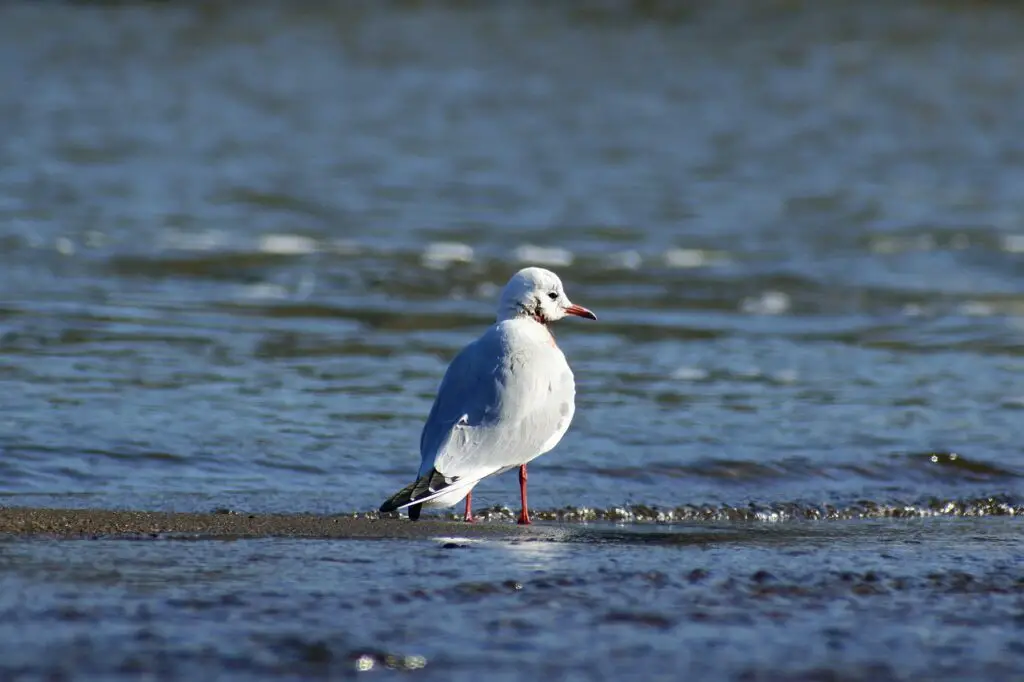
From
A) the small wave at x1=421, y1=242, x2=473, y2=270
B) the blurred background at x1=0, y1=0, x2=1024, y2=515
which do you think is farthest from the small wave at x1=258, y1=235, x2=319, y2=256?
the small wave at x1=421, y1=242, x2=473, y2=270

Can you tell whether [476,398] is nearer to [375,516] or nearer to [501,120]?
[375,516]

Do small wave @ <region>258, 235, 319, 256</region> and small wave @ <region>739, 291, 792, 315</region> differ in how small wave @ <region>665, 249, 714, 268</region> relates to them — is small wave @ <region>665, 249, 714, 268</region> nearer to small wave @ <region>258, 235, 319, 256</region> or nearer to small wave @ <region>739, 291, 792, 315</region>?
small wave @ <region>739, 291, 792, 315</region>

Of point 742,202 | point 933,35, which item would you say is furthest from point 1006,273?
point 933,35

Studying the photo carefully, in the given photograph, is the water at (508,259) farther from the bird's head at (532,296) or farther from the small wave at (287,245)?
the bird's head at (532,296)

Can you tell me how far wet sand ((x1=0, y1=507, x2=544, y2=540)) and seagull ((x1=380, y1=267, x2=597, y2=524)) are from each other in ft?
0.48

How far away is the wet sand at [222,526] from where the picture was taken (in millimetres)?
5941

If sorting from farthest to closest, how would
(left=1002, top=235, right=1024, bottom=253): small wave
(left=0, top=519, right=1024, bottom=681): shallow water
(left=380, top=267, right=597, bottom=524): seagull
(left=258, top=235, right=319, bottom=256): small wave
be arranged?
(left=1002, top=235, right=1024, bottom=253): small wave, (left=258, top=235, right=319, bottom=256): small wave, (left=380, top=267, right=597, bottom=524): seagull, (left=0, top=519, right=1024, bottom=681): shallow water

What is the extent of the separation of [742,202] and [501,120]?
5.78 metres

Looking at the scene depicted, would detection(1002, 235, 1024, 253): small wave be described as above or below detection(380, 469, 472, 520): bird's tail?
above

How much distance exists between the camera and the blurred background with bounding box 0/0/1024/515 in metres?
8.00

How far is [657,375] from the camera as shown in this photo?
391 inches

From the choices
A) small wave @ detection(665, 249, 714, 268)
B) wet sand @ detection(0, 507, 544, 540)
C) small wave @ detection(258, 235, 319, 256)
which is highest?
small wave @ detection(258, 235, 319, 256)

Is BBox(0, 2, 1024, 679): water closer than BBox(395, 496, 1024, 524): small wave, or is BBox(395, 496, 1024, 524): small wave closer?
BBox(395, 496, 1024, 524): small wave

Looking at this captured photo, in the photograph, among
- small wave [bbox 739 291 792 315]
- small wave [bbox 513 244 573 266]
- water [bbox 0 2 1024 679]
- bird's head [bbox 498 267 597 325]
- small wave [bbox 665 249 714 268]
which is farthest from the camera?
small wave [bbox 513 244 573 266]
